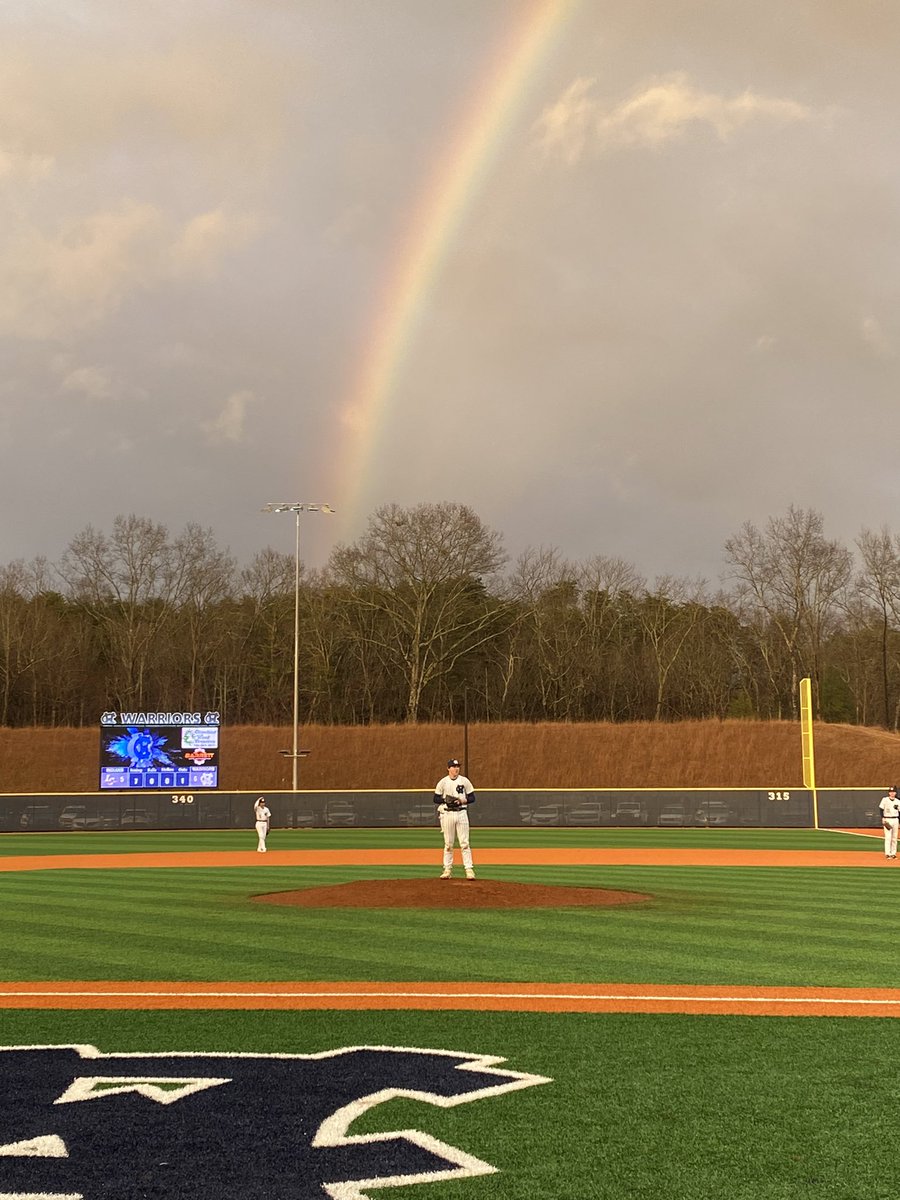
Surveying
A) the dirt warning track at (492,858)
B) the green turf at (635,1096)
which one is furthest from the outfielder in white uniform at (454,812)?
the green turf at (635,1096)

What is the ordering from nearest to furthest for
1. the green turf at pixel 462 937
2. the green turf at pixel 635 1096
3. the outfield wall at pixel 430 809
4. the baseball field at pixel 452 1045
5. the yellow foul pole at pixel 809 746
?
the green turf at pixel 635 1096
the baseball field at pixel 452 1045
the green turf at pixel 462 937
the yellow foul pole at pixel 809 746
the outfield wall at pixel 430 809

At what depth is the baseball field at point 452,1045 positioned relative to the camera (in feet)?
17.2

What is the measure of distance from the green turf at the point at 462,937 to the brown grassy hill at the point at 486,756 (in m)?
39.2

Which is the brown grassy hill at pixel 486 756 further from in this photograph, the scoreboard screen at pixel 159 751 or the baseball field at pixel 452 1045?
the baseball field at pixel 452 1045

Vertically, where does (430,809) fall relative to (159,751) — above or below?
below

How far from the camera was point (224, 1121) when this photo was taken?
595 centimetres

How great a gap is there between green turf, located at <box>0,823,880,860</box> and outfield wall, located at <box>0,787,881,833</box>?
690 millimetres

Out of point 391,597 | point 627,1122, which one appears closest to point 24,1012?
point 627,1122

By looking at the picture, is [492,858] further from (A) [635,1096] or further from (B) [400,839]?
(A) [635,1096]

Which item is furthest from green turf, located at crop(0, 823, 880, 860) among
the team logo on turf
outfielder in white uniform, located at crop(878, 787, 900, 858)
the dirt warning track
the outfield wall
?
the team logo on turf

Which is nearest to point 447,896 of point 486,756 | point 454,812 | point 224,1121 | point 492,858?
point 454,812

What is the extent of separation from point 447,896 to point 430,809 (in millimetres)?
24715

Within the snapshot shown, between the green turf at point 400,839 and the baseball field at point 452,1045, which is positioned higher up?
the baseball field at point 452,1045

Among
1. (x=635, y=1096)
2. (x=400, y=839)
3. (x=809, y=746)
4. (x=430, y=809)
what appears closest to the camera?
(x=635, y=1096)
